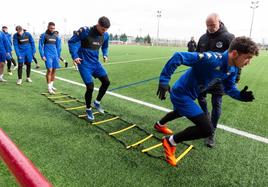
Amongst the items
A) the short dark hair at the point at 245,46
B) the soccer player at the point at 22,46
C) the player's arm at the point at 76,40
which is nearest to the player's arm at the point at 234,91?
the short dark hair at the point at 245,46

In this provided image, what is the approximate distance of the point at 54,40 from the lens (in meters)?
7.71

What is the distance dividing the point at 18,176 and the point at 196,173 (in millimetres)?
2707

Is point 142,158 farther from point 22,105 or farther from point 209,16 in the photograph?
point 22,105

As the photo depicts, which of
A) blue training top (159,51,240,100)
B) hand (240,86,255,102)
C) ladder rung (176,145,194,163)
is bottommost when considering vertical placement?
ladder rung (176,145,194,163)

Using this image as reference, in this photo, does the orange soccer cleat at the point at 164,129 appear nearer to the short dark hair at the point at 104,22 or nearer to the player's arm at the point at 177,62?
the player's arm at the point at 177,62

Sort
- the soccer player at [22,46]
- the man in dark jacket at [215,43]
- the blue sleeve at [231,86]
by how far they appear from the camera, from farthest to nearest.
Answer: the soccer player at [22,46] → the man in dark jacket at [215,43] → the blue sleeve at [231,86]

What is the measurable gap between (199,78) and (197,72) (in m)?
0.09

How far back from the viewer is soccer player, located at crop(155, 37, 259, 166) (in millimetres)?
2994

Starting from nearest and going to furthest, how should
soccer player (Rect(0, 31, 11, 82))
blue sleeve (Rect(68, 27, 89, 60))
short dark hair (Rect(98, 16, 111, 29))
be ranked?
short dark hair (Rect(98, 16, 111, 29)), blue sleeve (Rect(68, 27, 89, 60)), soccer player (Rect(0, 31, 11, 82))

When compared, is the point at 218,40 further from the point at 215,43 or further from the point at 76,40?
the point at 76,40

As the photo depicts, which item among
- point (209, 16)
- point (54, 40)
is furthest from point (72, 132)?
point (54, 40)

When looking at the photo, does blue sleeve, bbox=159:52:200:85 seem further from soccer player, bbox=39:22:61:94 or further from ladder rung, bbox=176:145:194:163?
soccer player, bbox=39:22:61:94

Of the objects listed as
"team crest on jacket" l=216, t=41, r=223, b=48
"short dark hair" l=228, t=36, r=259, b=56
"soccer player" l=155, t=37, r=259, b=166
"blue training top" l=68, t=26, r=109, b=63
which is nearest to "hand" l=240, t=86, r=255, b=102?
"soccer player" l=155, t=37, r=259, b=166

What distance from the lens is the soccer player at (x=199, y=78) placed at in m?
2.99
